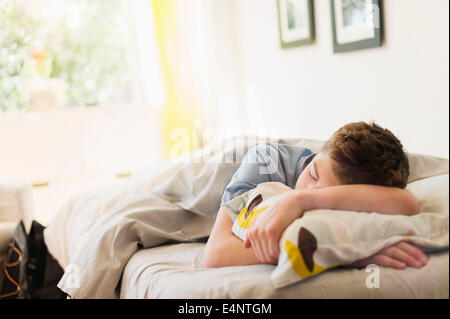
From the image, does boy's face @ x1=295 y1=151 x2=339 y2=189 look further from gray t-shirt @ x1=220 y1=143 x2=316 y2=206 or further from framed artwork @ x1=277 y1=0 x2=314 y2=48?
framed artwork @ x1=277 y1=0 x2=314 y2=48

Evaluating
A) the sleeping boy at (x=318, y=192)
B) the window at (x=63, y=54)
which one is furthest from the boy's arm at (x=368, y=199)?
the window at (x=63, y=54)

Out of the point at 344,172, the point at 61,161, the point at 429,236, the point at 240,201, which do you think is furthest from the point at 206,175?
the point at 61,161

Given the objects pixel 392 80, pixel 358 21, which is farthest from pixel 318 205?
pixel 392 80

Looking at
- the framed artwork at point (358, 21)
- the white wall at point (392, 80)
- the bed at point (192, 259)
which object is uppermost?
the framed artwork at point (358, 21)

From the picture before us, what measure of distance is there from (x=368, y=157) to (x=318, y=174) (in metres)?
0.07

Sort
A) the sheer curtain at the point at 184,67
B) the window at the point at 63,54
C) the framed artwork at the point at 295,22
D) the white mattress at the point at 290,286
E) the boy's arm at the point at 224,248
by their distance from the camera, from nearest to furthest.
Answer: the white mattress at the point at 290,286, the boy's arm at the point at 224,248, the framed artwork at the point at 295,22, the sheer curtain at the point at 184,67, the window at the point at 63,54

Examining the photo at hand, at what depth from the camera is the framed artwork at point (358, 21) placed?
3.12 feet

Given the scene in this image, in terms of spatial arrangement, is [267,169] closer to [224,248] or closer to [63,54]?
[224,248]

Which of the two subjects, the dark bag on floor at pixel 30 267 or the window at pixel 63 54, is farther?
the window at pixel 63 54

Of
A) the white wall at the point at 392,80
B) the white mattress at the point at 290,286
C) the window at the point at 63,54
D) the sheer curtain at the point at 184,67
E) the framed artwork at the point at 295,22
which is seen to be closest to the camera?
the white mattress at the point at 290,286

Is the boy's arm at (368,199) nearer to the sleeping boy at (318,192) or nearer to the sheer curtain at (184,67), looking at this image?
the sleeping boy at (318,192)

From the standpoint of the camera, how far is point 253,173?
0.72 metres

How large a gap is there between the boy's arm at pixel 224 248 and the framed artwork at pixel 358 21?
0.47m

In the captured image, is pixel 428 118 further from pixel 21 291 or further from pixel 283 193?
pixel 21 291
